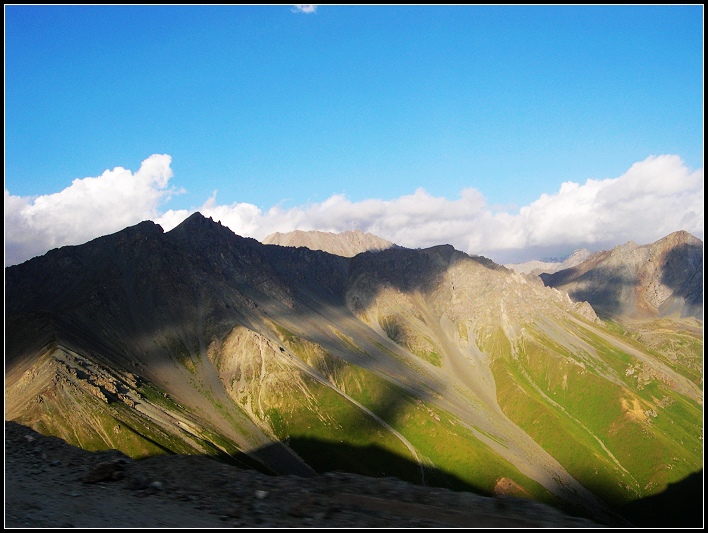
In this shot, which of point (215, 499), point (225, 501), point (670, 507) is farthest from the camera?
point (670, 507)

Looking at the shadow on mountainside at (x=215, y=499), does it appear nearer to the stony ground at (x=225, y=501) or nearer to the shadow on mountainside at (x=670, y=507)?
the stony ground at (x=225, y=501)

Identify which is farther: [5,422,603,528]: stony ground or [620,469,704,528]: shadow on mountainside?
[620,469,704,528]: shadow on mountainside

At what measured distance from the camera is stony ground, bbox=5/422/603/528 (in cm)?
1325

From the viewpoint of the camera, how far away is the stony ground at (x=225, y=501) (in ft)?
43.5

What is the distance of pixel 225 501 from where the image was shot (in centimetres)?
1498

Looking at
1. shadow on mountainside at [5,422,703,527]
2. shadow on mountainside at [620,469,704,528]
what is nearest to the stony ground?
shadow on mountainside at [5,422,703,527]

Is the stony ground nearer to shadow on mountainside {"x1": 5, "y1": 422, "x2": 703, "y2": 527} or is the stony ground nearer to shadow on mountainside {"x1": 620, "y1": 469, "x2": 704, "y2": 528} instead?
shadow on mountainside {"x1": 5, "y1": 422, "x2": 703, "y2": 527}

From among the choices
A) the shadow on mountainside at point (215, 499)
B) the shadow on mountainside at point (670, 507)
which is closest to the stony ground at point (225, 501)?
the shadow on mountainside at point (215, 499)

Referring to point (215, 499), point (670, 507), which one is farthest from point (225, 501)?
A: point (670, 507)

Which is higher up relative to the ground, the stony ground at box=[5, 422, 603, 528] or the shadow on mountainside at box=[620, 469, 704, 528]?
the stony ground at box=[5, 422, 603, 528]

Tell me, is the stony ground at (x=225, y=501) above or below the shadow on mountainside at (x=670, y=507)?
above

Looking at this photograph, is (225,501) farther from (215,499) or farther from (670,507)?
(670,507)

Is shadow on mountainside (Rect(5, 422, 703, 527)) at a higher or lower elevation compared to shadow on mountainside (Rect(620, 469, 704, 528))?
higher

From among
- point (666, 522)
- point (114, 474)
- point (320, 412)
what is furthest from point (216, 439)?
point (666, 522)
